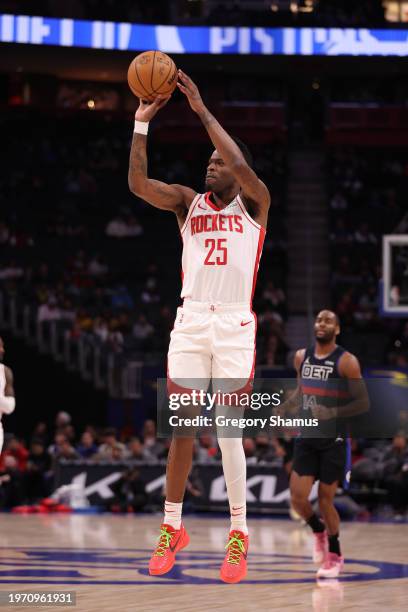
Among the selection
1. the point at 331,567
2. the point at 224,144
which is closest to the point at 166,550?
the point at 224,144

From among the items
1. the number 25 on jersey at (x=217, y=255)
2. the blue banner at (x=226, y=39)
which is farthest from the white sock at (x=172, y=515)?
the blue banner at (x=226, y=39)

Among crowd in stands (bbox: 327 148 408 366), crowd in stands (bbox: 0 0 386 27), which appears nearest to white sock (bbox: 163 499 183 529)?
crowd in stands (bbox: 327 148 408 366)

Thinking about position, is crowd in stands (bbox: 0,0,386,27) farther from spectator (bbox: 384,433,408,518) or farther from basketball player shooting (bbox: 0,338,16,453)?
basketball player shooting (bbox: 0,338,16,453)

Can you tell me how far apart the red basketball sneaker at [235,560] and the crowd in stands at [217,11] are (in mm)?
21971

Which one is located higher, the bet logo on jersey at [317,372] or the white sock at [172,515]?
the bet logo on jersey at [317,372]

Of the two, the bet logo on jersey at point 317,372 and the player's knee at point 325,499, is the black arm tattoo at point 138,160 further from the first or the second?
the player's knee at point 325,499

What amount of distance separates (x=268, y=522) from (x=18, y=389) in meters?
8.21

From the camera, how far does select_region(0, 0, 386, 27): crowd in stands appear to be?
27656 mm

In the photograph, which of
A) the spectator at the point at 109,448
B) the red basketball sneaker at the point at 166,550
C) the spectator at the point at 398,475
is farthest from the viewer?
the spectator at the point at 109,448

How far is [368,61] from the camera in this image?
28.4 m

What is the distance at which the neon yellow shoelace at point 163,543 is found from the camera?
267 inches

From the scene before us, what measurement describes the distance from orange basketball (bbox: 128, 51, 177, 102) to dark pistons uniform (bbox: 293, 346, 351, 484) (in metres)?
4.30

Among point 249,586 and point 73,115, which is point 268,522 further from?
point 73,115

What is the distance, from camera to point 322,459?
10344mm
